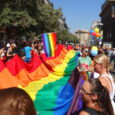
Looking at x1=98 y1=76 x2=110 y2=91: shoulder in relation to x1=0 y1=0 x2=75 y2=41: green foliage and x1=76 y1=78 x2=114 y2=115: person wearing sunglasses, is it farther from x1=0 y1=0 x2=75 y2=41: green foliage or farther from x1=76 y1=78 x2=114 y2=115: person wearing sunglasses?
x1=0 y1=0 x2=75 y2=41: green foliage

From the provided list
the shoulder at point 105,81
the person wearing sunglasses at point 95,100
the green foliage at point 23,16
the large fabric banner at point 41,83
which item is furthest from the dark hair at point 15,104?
the green foliage at point 23,16

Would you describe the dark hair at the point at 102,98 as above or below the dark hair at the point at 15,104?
below

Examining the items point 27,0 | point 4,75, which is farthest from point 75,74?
point 27,0

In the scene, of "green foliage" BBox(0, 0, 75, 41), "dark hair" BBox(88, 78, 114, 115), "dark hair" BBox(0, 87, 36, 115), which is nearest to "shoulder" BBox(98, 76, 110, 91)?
"dark hair" BBox(88, 78, 114, 115)

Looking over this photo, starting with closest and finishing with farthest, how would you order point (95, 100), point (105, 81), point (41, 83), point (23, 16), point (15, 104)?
point (15, 104)
point (95, 100)
point (105, 81)
point (41, 83)
point (23, 16)

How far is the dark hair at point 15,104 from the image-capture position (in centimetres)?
178

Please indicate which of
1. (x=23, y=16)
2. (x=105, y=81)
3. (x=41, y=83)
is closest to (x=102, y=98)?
(x=105, y=81)

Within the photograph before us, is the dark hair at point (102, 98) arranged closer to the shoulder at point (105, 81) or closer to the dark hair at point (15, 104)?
the shoulder at point (105, 81)

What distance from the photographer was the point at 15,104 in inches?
70.2

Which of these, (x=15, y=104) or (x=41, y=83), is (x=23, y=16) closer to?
(x=41, y=83)

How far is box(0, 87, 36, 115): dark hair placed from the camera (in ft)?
5.83

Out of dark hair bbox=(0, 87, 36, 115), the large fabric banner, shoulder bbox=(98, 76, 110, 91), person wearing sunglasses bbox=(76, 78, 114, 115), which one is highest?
dark hair bbox=(0, 87, 36, 115)

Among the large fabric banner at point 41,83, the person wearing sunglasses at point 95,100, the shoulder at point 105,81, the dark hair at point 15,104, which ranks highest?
the dark hair at point 15,104

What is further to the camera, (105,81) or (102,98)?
(105,81)
